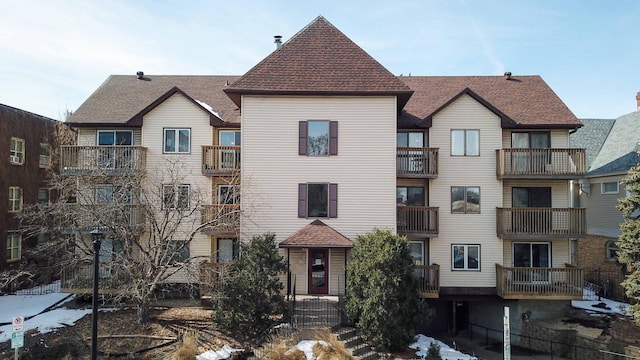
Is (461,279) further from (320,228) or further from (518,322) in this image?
(320,228)

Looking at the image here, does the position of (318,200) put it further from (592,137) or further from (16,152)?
(592,137)

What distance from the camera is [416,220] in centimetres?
1808

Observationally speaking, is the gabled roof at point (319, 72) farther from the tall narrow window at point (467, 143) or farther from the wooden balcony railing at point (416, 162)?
the tall narrow window at point (467, 143)

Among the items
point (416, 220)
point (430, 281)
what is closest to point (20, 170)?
point (416, 220)

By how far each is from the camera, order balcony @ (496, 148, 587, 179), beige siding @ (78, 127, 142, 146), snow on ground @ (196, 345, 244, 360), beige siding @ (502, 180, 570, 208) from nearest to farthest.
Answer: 1. snow on ground @ (196, 345, 244, 360)
2. balcony @ (496, 148, 587, 179)
3. beige siding @ (502, 180, 570, 208)
4. beige siding @ (78, 127, 142, 146)

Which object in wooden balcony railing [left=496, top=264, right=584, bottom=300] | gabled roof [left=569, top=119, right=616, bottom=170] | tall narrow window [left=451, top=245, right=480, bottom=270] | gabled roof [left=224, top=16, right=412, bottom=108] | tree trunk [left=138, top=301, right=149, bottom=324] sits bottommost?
tree trunk [left=138, top=301, right=149, bottom=324]

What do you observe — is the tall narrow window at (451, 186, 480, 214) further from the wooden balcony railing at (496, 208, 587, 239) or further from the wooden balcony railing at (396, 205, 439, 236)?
the wooden balcony railing at (396, 205, 439, 236)

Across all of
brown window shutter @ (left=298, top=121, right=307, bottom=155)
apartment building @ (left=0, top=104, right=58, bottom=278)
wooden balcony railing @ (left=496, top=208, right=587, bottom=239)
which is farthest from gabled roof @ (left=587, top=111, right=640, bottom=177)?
apartment building @ (left=0, top=104, right=58, bottom=278)

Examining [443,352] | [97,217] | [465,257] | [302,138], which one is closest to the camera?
[443,352]

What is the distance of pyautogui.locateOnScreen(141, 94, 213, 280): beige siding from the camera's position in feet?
61.8

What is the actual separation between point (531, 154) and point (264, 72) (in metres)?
12.9

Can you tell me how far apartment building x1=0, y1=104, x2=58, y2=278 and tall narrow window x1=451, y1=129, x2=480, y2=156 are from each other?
922 inches

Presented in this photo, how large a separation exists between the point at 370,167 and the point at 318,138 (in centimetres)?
262

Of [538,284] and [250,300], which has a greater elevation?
[250,300]
